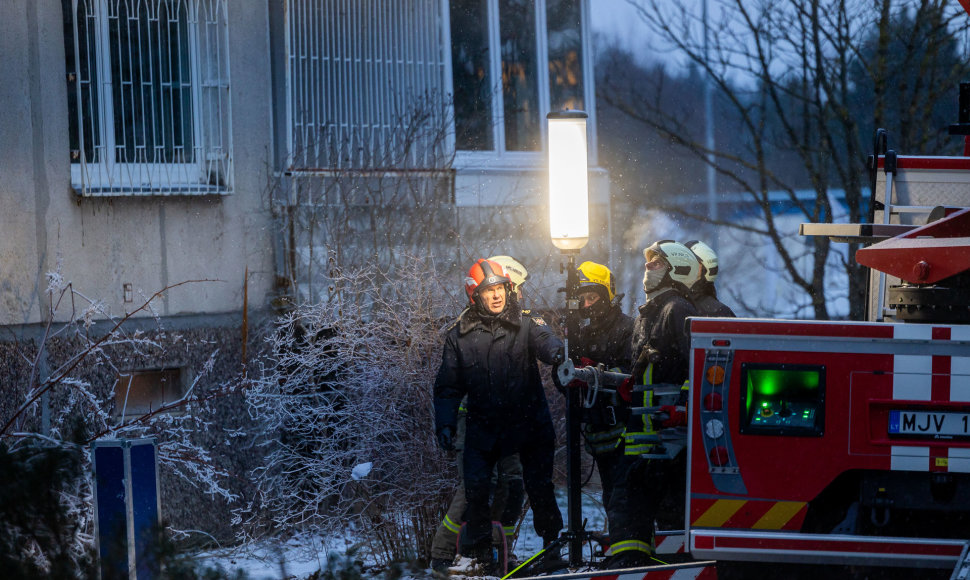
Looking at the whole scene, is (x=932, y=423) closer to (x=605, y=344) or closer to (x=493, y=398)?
(x=605, y=344)

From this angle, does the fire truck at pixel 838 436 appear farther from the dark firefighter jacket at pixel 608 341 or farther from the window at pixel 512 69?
the window at pixel 512 69

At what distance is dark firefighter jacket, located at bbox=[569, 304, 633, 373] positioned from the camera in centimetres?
720

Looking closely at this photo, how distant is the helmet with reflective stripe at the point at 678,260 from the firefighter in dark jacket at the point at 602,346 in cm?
50

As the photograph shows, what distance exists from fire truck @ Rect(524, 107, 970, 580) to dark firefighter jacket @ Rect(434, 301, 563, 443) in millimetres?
1742

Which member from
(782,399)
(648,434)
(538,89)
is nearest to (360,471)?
(648,434)

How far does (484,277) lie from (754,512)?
2.37 meters

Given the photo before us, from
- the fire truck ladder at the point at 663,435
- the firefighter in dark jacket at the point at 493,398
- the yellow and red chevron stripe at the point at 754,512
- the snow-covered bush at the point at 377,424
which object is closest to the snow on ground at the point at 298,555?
the snow-covered bush at the point at 377,424

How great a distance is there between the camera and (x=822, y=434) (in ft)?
16.9

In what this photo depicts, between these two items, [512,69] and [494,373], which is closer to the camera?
[494,373]

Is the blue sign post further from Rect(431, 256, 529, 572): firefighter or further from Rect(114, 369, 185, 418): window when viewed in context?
Rect(114, 369, 185, 418): window

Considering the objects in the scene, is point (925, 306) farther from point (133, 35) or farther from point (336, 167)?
point (133, 35)

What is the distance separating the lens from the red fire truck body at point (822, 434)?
5078mm

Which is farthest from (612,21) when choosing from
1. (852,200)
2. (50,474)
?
(50,474)

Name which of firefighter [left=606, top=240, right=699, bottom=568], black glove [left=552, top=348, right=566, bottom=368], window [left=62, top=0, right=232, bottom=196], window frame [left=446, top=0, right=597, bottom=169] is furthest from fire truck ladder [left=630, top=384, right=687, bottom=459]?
window frame [left=446, top=0, right=597, bottom=169]
